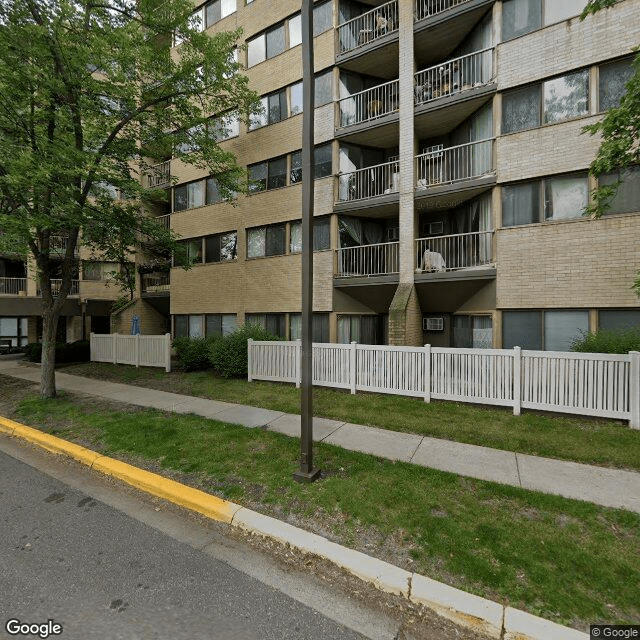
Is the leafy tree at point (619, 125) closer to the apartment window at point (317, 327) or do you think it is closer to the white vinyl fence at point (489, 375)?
the white vinyl fence at point (489, 375)

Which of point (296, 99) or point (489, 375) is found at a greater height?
point (296, 99)

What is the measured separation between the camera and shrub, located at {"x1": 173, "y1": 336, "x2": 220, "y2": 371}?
1250 centimetres

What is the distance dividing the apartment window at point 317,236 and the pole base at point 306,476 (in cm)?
937

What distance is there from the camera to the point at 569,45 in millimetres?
9016

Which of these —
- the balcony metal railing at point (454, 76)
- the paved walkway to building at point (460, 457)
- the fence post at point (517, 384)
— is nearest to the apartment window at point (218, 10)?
the balcony metal railing at point (454, 76)

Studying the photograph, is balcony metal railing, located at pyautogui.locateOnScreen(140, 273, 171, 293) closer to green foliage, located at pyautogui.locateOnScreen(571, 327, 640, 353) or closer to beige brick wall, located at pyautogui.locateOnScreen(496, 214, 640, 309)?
beige brick wall, located at pyautogui.locateOnScreen(496, 214, 640, 309)

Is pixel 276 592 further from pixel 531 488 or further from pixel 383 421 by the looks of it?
pixel 383 421

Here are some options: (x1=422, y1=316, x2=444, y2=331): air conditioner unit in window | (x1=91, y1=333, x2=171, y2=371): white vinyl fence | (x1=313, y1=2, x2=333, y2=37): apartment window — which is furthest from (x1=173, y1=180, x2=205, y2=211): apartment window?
(x1=422, y1=316, x2=444, y2=331): air conditioner unit in window

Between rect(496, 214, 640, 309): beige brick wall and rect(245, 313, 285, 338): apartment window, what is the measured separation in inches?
300

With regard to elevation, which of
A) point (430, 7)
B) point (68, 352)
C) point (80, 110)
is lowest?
point (68, 352)

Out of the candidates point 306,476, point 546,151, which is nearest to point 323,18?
point 546,151

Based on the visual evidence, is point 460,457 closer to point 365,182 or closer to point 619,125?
point 619,125

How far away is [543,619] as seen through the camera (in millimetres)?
2396

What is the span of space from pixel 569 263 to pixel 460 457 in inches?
263
